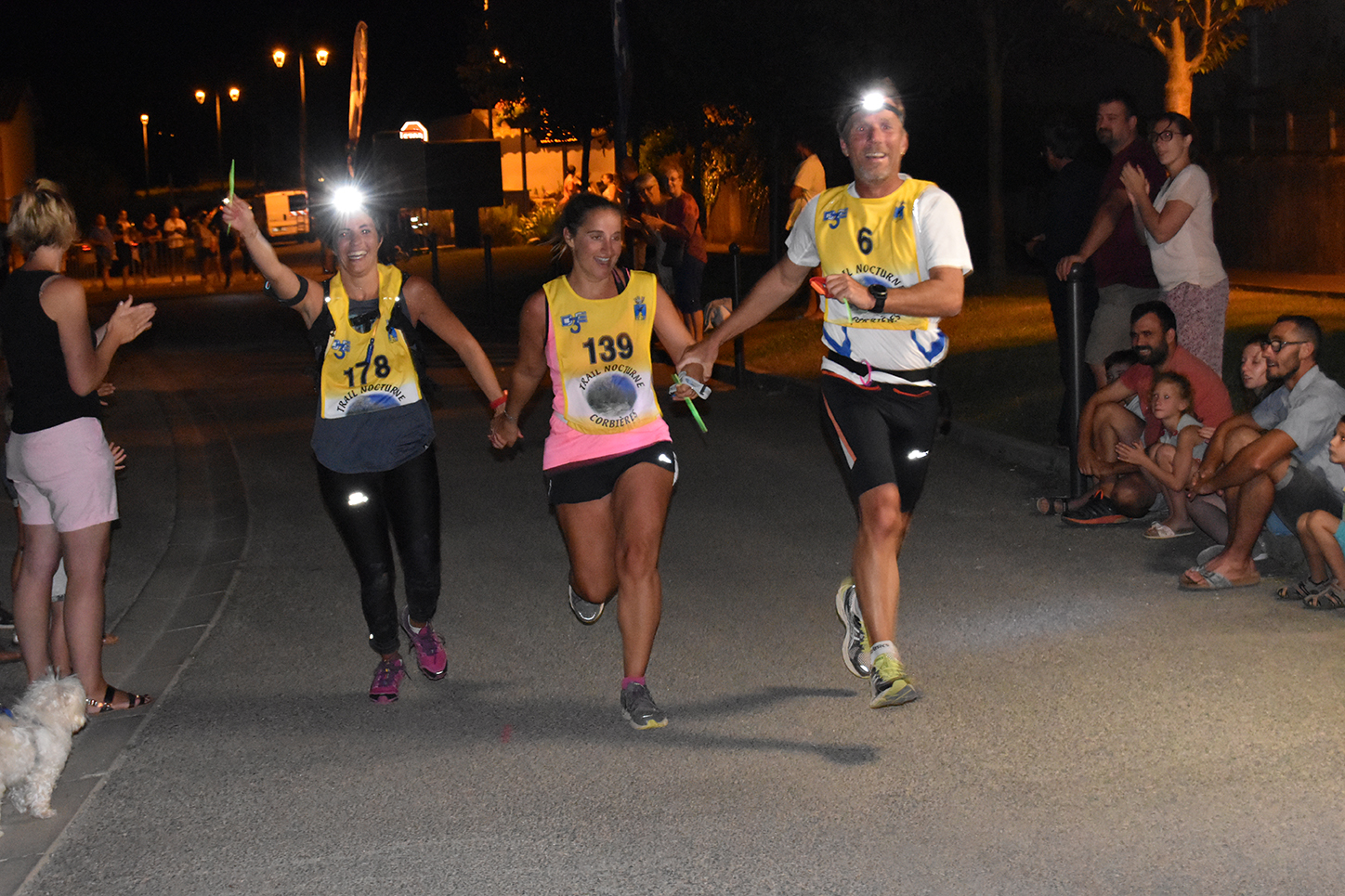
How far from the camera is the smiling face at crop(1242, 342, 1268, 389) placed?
23.2 feet

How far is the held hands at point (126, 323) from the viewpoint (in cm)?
533

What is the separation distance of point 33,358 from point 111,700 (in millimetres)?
1410

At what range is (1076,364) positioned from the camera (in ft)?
28.2

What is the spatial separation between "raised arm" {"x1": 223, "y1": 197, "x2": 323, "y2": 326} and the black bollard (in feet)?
14.7

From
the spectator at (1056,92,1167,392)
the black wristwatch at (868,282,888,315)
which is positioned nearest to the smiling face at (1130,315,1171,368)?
the spectator at (1056,92,1167,392)

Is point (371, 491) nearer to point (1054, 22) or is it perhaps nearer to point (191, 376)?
point (191, 376)

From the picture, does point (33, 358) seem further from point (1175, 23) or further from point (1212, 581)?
point (1175, 23)

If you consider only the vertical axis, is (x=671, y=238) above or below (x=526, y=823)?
above

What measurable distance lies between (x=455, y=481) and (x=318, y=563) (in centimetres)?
226

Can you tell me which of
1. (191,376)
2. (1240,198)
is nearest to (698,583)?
(191,376)

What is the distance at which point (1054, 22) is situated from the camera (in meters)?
22.0

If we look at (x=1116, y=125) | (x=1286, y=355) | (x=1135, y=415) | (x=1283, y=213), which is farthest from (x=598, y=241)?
(x=1283, y=213)

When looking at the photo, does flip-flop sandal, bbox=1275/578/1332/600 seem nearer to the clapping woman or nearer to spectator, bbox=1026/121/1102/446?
spectator, bbox=1026/121/1102/446

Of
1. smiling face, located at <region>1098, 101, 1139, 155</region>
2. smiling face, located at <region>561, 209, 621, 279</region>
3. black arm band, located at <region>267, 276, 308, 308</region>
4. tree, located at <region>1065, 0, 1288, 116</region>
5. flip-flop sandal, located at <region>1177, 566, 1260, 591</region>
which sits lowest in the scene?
flip-flop sandal, located at <region>1177, 566, 1260, 591</region>
